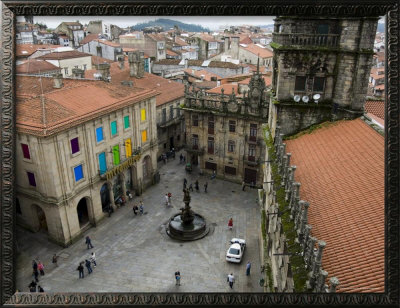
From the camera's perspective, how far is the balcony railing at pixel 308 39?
47.8 feet

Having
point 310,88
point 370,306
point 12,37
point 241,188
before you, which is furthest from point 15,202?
point 241,188

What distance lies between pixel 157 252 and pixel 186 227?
118 inches

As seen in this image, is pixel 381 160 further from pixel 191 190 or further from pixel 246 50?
pixel 246 50

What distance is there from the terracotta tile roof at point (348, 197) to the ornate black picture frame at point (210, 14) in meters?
1.59

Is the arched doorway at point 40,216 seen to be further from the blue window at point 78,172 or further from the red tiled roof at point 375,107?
the red tiled roof at point 375,107

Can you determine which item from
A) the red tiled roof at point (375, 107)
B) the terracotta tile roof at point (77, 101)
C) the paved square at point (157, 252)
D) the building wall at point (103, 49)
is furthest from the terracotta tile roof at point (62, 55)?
the red tiled roof at point (375, 107)

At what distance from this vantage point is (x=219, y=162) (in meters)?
33.3

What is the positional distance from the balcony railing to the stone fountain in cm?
1187

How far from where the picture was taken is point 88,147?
22203 mm

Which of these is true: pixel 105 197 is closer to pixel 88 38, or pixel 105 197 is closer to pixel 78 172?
pixel 78 172

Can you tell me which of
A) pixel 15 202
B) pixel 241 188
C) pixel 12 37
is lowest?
pixel 241 188

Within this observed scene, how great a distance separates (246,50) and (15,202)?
5998 centimetres

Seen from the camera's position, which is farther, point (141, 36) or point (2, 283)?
point (141, 36)

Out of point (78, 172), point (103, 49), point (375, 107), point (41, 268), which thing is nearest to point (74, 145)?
point (78, 172)
